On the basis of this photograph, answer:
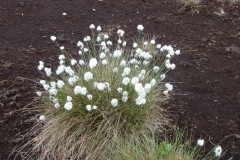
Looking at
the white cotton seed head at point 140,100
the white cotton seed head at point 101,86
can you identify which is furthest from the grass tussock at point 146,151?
the white cotton seed head at point 101,86

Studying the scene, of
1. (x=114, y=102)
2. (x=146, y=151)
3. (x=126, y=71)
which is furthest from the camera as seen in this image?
(x=126, y=71)

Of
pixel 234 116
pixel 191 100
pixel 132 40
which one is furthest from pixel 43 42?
pixel 234 116

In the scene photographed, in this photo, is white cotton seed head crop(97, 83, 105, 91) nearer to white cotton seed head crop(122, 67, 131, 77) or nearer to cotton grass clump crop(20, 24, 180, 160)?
cotton grass clump crop(20, 24, 180, 160)

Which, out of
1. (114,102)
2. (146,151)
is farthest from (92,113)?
(146,151)

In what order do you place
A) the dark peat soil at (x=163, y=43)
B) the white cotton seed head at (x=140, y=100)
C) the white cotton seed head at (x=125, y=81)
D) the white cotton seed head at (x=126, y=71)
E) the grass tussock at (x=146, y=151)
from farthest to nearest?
the dark peat soil at (x=163, y=43) < the white cotton seed head at (x=126, y=71) < the white cotton seed head at (x=125, y=81) < the white cotton seed head at (x=140, y=100) < the grass tussock at (x=146, y=151)

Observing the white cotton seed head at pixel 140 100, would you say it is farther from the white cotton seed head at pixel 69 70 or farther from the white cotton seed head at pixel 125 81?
the white cotton seed head at pixel 69 70

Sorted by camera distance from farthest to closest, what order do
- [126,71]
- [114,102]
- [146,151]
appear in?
[126,71], [114,102], [146,151]

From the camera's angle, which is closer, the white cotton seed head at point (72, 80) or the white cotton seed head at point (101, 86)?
the white cotton seed head at point (101, 86)

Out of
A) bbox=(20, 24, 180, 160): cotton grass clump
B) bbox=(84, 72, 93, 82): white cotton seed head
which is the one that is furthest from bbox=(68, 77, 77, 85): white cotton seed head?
bbox=(84, 72, 93, 82): white cotton seed head

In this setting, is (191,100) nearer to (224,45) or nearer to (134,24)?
(224,45)

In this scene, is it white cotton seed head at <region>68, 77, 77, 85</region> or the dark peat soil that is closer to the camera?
white cotton seed head at <region>68, 77, 77, 85</region>

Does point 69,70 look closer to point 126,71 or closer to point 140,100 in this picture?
point 126,71
